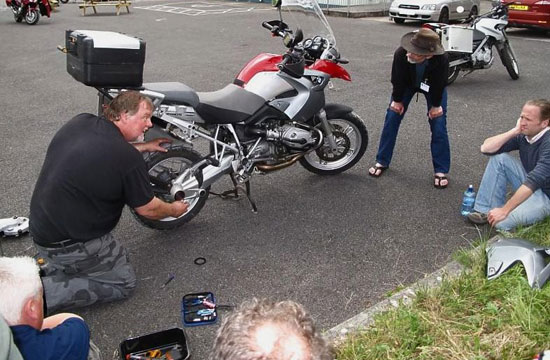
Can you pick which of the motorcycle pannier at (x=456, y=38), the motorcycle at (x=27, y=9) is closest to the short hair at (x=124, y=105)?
the motorcycle pannier at (x=456, y=38)

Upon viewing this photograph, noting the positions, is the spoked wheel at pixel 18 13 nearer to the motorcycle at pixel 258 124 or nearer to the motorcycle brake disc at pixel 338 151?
the motorcycle at pixel 258 124

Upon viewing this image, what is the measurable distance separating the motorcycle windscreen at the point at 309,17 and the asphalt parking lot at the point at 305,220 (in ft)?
4.19

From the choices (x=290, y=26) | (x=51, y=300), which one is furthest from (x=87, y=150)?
(x=290, y=26)

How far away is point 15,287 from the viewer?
206cm

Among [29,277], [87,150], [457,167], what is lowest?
[457,167]

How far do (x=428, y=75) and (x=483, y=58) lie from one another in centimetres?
388

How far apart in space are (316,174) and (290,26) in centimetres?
151

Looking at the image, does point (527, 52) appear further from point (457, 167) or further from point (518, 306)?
point (518, 306)

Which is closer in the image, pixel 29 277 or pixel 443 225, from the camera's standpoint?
pixel 29 277

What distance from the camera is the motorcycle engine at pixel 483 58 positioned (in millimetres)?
7746

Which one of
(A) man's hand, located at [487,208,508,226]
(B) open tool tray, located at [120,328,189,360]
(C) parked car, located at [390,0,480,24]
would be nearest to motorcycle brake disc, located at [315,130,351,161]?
(A) man's hand, located at [487,208,508,226]

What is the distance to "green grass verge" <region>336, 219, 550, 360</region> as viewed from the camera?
254 centimetres

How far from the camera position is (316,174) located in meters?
4.87

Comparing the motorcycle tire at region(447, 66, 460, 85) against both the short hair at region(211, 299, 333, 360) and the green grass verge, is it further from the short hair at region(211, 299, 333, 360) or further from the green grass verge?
the short hair at region(211, 299, 333, 360)
